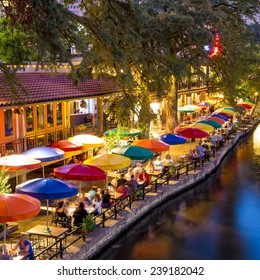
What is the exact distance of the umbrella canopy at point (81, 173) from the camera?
54.4ft

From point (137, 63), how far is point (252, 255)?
9644mm

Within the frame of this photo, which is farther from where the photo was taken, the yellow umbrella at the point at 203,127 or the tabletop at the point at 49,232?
the yellow umbrella at the point at 203,127

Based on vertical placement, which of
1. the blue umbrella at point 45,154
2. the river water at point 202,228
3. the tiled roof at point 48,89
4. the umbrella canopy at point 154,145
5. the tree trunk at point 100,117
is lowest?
the river water at point 202,228

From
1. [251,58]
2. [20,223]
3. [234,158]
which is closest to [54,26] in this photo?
[20,223]

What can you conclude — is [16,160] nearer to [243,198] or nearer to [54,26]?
[54,26]

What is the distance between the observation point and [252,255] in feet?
52.7

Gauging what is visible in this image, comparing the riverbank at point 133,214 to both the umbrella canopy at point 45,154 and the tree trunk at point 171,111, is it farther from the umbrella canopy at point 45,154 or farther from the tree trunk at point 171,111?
the tree trunk at point 171,111

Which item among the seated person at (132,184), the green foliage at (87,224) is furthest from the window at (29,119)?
the green foliage at (87,224)

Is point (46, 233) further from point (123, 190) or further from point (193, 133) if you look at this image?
point (193, 133)

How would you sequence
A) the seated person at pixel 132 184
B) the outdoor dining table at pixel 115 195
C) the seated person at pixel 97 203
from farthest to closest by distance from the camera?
1. the seated person at pixel 132 184
2. the outdoor dining table at pixel 115 195
3. the seated person at pixel 97 203

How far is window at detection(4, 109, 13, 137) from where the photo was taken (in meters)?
21.1

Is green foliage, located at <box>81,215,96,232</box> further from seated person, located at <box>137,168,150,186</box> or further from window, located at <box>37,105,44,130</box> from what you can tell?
window, located at <box>37,105,44,130</box>

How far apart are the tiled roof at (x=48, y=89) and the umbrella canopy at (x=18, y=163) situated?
8.24 ft

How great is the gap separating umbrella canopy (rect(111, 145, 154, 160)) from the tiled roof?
4.02 metres
